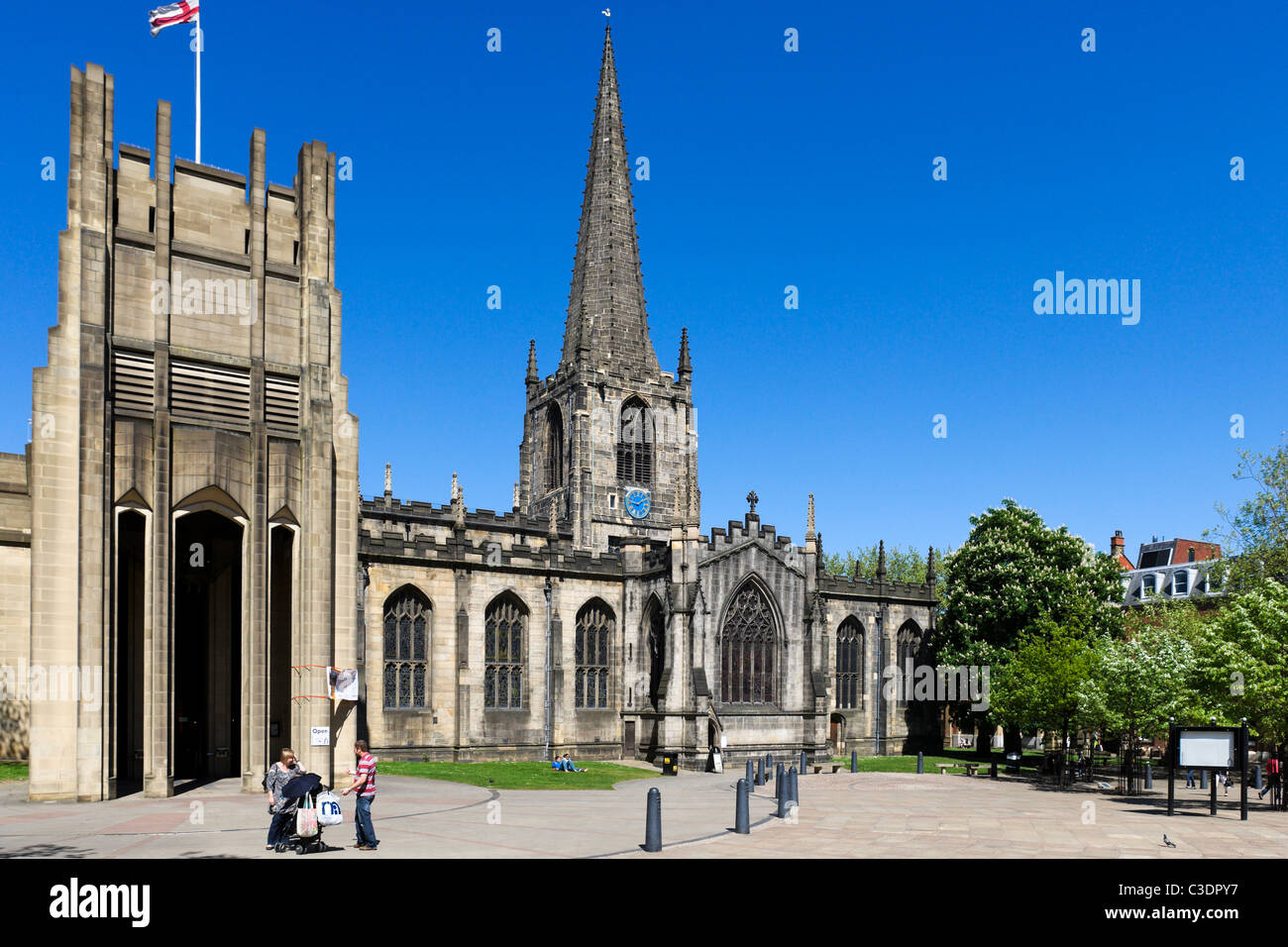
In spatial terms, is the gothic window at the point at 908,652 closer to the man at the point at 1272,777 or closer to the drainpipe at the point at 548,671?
the drainpipe at the point at 548,671

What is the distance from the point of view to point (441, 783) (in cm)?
3241

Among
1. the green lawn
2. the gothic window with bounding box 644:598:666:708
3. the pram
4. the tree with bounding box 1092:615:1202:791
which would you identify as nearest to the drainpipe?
the green lawn

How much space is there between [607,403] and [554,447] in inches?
216

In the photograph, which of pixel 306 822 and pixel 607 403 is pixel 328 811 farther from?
pixel 607 403

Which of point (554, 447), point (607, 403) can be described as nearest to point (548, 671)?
point (607, 403)

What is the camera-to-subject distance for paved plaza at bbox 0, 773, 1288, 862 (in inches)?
720

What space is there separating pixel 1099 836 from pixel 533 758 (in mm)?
30028

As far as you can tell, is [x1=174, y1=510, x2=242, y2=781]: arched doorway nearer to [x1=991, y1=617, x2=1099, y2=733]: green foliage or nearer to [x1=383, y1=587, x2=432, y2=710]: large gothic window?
[x1=383, y1=587, x2=432, y2=710]: large gothic window

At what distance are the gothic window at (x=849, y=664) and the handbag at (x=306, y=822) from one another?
1716 inches

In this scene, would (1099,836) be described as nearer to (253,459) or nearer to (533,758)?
(253,459)

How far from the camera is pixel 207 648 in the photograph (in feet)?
105

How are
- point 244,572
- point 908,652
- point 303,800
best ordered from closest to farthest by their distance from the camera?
point 303,800 < point 244,572 < point 908,652
